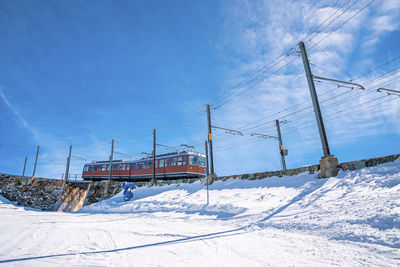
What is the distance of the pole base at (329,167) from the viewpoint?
7.49 m

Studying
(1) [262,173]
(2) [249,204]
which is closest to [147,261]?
(2) [249,204]

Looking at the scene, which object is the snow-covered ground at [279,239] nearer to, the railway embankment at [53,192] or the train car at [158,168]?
the train car at [158,168]

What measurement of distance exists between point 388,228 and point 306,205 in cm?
244

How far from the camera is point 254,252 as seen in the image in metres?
3.01

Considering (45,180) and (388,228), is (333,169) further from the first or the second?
(45,180)

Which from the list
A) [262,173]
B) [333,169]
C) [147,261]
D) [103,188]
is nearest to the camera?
[147,261]

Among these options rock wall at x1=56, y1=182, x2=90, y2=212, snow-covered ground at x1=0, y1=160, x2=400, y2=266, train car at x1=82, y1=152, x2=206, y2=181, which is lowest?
snow-covered ground at x1=0, y1=160, x2=400, y2=266

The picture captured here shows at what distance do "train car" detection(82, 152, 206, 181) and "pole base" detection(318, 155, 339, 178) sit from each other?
15080 mm

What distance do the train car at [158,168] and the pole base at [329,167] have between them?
49.5 feet

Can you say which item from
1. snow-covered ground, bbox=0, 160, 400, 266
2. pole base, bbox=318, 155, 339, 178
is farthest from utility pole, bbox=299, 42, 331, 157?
snow-covered ground, bbox=0, 160, 400, 266

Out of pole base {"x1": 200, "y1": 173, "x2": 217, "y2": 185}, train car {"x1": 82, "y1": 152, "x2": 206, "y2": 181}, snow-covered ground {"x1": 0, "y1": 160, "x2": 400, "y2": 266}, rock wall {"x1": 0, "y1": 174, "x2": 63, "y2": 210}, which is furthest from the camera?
rock wall {"x1": 0, "y1": 174, "x2": 63, "y2": 210}

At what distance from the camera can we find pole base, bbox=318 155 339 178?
7488mm

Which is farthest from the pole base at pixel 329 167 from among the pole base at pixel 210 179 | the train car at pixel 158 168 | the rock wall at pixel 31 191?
the rock wall at pixel 31 191

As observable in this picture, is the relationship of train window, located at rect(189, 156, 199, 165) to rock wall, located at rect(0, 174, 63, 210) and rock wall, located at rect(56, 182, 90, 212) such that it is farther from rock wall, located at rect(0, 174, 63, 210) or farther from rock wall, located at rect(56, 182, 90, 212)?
rock wall, located at rect(0, 174, 63, 210)
